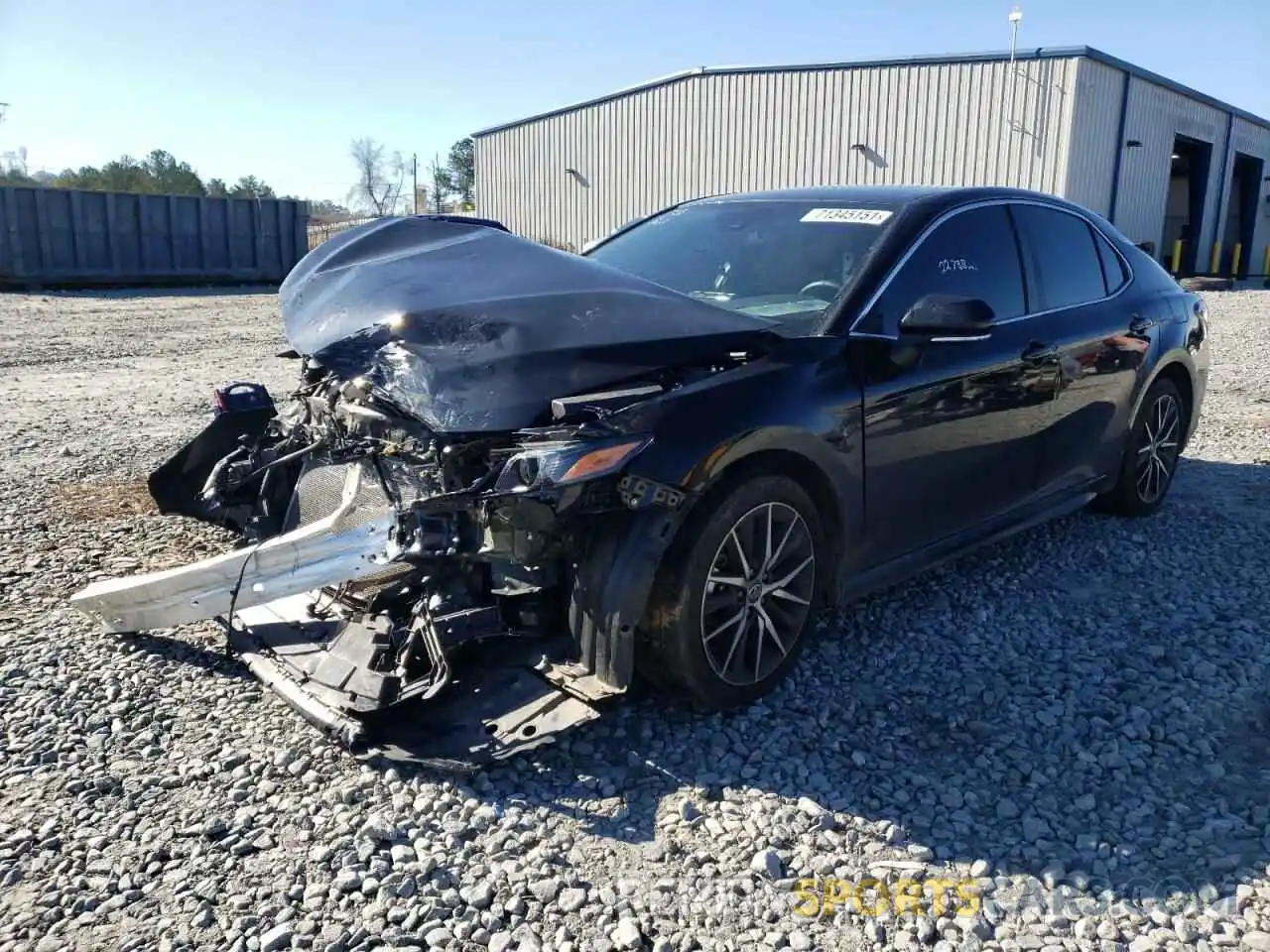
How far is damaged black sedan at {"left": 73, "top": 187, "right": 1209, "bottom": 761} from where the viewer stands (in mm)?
3135

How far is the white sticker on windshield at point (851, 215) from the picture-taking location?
14.0ft

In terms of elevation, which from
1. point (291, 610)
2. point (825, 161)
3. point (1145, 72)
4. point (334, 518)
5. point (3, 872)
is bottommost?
point (3, 872)

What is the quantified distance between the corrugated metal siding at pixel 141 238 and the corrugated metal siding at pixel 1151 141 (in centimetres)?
2082

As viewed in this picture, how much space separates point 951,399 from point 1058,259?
1.42 m

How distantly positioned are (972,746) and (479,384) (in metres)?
1.99

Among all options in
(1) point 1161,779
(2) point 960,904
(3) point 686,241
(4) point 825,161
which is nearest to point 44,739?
(2) point 960,904

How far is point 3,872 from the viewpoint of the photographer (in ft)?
8.77

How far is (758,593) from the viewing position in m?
3.50

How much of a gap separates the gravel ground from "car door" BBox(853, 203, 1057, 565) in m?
0.51

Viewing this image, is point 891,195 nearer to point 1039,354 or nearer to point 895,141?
point 1039,354

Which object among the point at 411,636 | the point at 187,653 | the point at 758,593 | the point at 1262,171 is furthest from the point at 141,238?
the point at 1262,171

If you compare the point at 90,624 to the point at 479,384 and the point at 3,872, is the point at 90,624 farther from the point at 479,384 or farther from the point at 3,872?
the point at 479,384

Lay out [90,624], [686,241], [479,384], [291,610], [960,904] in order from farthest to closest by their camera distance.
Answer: [686,241]
[90,624]
[291,610]
[479,384]
[960,904]

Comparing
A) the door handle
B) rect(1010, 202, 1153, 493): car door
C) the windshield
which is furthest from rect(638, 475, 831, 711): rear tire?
rect(1010, 202, 1153, 493): car door
